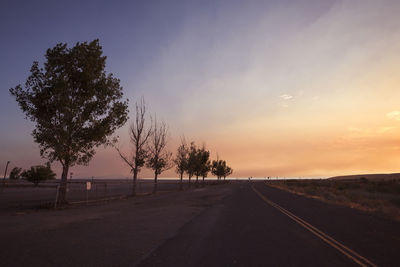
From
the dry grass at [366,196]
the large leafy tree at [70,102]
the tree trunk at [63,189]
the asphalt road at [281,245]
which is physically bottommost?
the dry grass at [366,196]

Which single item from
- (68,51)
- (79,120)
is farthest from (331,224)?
(68,51)

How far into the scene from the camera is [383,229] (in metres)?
10.6

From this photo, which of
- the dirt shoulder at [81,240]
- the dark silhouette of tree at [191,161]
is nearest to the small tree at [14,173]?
the dark silhouette of tree at [191,161]

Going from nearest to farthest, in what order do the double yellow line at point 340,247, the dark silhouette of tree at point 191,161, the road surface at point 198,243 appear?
the double yellow line at point 340,247
the road surface at point 198,243
the dark silhouette of tree at point 191,161

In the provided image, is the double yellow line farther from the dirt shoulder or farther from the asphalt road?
the dirt shoulder

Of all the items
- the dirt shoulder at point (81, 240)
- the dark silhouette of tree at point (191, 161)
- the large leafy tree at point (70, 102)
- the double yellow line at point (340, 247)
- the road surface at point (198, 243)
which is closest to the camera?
the double yellow line at point (340, 247)

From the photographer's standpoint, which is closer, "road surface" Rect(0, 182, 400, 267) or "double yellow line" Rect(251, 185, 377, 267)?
"double yellow line" Rect(251, 185, 377, 267)

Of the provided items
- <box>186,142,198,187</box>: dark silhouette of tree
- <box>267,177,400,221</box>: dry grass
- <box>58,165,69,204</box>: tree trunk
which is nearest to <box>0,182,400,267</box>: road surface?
<box>58,165,69,204</box>: tree trunk

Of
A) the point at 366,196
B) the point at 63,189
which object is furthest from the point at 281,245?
the point at 366,196

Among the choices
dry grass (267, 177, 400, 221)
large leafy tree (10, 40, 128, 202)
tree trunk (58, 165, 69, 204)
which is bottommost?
dry grass (267, 177, 400, 221)

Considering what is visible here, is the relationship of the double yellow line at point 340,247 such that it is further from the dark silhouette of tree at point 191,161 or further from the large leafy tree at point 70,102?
the dark silhouette of tree at point 191,161

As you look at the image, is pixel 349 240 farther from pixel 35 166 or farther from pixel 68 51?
pixel 35 166

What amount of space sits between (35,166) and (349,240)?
5228cm

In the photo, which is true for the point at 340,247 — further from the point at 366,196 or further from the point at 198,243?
the point at 366,196
